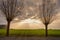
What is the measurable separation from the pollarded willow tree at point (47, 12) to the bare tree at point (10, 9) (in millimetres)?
1526

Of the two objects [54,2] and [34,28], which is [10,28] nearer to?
[34,28]

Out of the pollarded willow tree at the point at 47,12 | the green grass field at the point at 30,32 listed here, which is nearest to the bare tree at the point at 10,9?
the green grass field at the point at 30,32

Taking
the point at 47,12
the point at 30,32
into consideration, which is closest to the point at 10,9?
the point at 30,32

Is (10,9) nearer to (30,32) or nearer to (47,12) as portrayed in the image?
(30,32)

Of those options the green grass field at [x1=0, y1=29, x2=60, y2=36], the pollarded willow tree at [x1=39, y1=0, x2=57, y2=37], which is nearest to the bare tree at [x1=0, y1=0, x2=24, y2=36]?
the green grass field at [x1=0, y1=29, x2=60, y2=36]

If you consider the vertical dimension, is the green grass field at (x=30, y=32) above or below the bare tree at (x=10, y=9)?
below

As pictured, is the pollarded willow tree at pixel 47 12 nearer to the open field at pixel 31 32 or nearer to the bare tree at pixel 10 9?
the open field at pixel 31 32

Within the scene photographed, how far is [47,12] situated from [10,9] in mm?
2688

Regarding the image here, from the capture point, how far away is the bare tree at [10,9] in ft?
33.7

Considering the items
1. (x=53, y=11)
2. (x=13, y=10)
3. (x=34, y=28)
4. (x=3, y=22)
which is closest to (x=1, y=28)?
(x=3, y=22)

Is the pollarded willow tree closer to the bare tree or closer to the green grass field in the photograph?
the green grass field

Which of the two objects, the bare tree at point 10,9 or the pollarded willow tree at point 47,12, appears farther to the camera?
the pollarded willow tree at point 47,12

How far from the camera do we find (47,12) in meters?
10.9

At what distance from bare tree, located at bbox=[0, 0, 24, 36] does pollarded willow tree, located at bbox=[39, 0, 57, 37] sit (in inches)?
60.1
